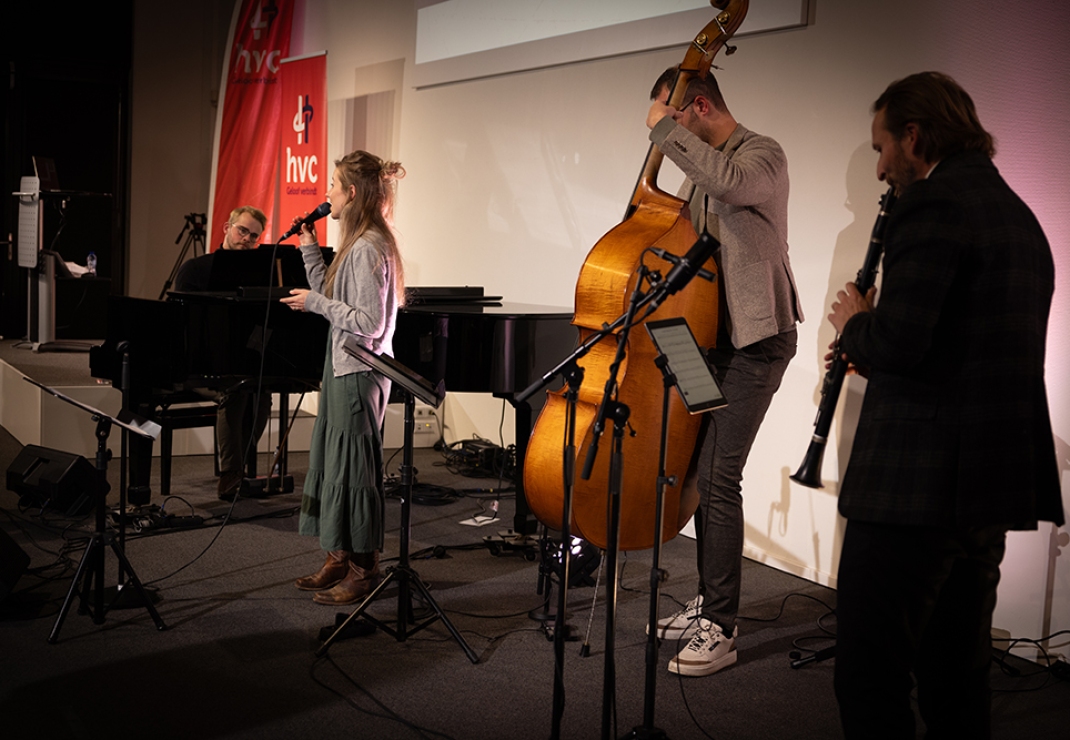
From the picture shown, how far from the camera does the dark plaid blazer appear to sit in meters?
1.77

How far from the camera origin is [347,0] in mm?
7734

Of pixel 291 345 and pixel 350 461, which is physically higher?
pixel 291 345

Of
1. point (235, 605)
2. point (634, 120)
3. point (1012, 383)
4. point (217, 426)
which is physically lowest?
point (235, 605)

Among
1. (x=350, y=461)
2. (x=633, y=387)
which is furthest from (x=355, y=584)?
(x=633, y=387)

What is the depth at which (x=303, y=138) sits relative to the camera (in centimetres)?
789

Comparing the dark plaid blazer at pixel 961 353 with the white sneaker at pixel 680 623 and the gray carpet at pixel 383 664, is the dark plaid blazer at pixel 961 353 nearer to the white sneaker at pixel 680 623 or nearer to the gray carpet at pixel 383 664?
the gray carpet at pixel 383 664

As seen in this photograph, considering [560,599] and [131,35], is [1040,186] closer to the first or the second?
[560,599]

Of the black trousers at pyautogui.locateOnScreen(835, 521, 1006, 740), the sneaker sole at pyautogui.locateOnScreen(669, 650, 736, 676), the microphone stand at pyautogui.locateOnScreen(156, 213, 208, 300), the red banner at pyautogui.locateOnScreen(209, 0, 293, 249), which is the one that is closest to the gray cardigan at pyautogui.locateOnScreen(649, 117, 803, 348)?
the sneaker sole at pyautogui.locateOnScreen(669, 650, 736, 676)

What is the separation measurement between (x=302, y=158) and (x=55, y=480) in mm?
4531

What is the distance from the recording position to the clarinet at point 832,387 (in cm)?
202

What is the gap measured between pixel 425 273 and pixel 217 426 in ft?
7.64

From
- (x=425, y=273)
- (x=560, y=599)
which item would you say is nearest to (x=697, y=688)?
(x=560, y=599)

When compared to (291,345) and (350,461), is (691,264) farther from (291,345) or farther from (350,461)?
(291,345)

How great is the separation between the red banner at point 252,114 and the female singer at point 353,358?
16.9 ft
